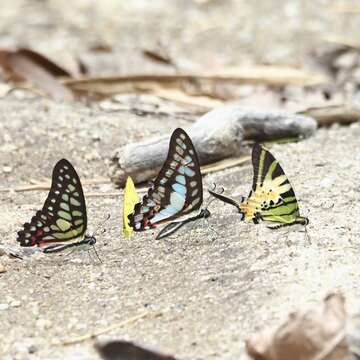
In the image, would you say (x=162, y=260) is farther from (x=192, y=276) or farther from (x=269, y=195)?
(x=269, y=195)

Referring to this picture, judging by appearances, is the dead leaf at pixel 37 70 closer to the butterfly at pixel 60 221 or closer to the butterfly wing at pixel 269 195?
the butterfly at pixel 60 221

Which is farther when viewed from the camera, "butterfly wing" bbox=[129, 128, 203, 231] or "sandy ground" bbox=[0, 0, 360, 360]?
"butterfly wing" bbox=[129, 128, 203, 231]

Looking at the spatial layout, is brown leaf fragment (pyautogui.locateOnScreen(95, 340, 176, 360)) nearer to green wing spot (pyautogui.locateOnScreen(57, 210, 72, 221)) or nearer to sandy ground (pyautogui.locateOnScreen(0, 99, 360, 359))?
sandy ground (pyautogui.locateOnScreen(0, 99, 360, 359))

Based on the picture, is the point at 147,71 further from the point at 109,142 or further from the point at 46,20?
the point at 46,20

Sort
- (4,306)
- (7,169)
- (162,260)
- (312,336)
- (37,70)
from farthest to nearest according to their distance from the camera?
(37,70) < (7,169) < (162,260) < (4,306) < (312,336)

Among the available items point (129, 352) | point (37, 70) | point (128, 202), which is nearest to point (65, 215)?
point (128, 202)

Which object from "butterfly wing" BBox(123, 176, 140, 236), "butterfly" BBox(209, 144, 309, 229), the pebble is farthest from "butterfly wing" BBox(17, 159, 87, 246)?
the pebble
